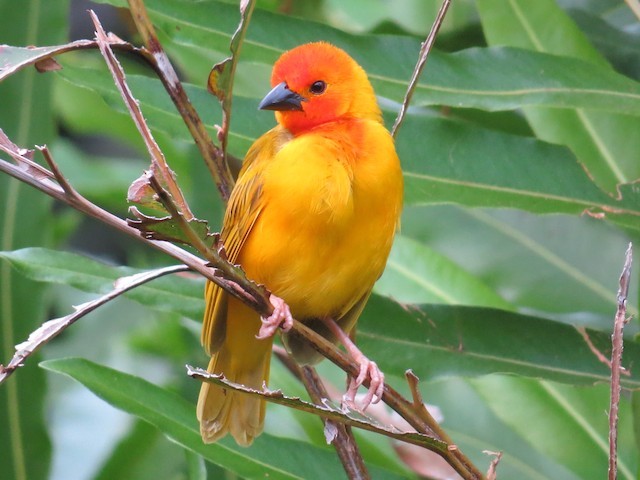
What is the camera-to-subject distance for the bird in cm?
217

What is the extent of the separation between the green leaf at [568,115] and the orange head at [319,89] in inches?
15.0

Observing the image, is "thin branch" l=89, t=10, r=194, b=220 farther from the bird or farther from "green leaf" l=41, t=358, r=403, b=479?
"green leaf" l=41, t=358, r=403, b=479

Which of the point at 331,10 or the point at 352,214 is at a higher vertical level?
the point at 331,10

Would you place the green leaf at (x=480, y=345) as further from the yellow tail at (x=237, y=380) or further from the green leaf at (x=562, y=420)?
the green leaf at (x=562, y=420)

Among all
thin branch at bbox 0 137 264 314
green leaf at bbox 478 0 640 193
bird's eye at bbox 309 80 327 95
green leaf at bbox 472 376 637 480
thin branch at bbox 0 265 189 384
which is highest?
green leaf at bbox 478 0 640 193

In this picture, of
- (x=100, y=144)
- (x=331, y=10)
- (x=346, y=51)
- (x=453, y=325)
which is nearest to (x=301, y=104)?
(x=346, y=51)

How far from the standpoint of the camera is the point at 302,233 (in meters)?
2.17

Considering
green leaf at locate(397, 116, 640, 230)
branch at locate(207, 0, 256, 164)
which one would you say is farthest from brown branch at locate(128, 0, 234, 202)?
→ green leaf at locate(397, 116, 640, 230)

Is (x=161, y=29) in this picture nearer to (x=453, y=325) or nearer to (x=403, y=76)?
(x=403, y=76)

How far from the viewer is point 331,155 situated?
2209mm

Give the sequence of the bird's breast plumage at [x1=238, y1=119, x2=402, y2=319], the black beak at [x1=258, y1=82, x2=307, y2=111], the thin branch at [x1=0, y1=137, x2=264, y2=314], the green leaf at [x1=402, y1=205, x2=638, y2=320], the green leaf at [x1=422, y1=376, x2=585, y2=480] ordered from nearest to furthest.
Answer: the thin branch at [x1=0, y1=137, x2=264, y2=314] < the bird's breast plumage at [x1=238, y1=119, x2=402, y2=319] < the black beak at [x1=258, y1=82, x2=307, y2=111] < the green leaf at [x1=422, y1=376, x2=585, y2=480] < the green leaf at [x1=402, y1=205, x2=638, y2=320]

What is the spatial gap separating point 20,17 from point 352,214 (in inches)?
47.3

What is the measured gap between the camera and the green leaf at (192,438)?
2.22 m

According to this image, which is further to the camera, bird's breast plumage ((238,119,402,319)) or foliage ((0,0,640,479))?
foliage ((0,0,640,479))
